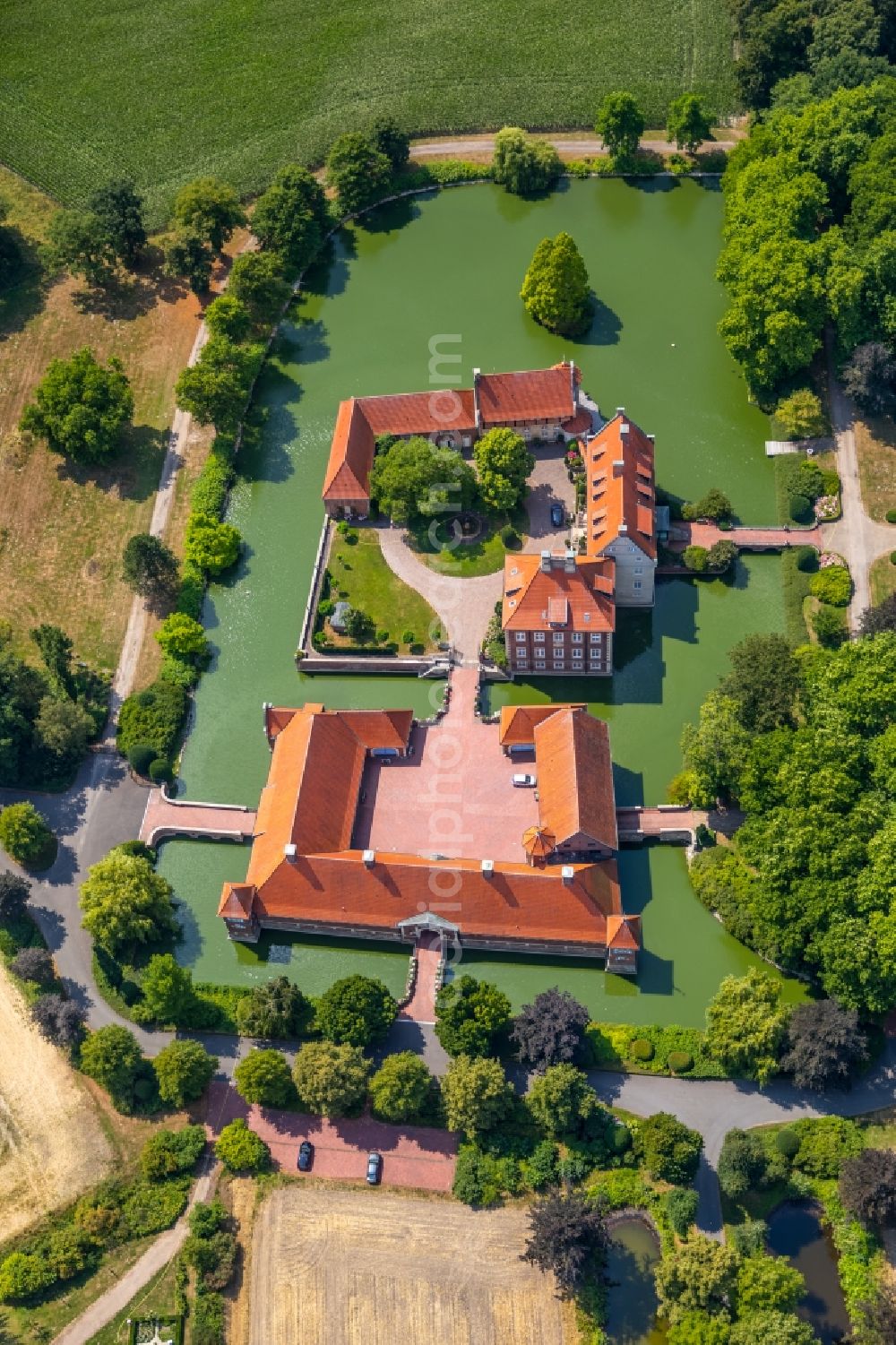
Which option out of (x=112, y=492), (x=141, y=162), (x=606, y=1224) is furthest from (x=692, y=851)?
(x=141, y=162)

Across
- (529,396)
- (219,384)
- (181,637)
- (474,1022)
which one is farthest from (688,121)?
(474,1022)

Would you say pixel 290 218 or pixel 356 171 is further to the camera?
pixel 356 171

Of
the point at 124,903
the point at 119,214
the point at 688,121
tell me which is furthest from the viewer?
the point at 688,121

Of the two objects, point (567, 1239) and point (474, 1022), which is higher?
point (474, 1022)

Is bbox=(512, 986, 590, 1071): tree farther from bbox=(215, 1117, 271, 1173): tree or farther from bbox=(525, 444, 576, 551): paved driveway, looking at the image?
bbox=(525, 444, 576, 551): paved driveway

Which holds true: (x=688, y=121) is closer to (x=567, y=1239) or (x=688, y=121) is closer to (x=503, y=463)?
(x=503, y=463)

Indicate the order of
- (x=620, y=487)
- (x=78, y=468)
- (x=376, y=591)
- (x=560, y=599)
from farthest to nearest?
(x=78, y=468) < (x=376, y=591) < (x=620, y=487) < (x=560, y=599)

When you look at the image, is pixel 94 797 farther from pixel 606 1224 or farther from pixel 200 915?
pixel 606 1224

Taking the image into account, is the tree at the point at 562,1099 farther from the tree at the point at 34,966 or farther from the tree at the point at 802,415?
the tree at the point at 802,415
